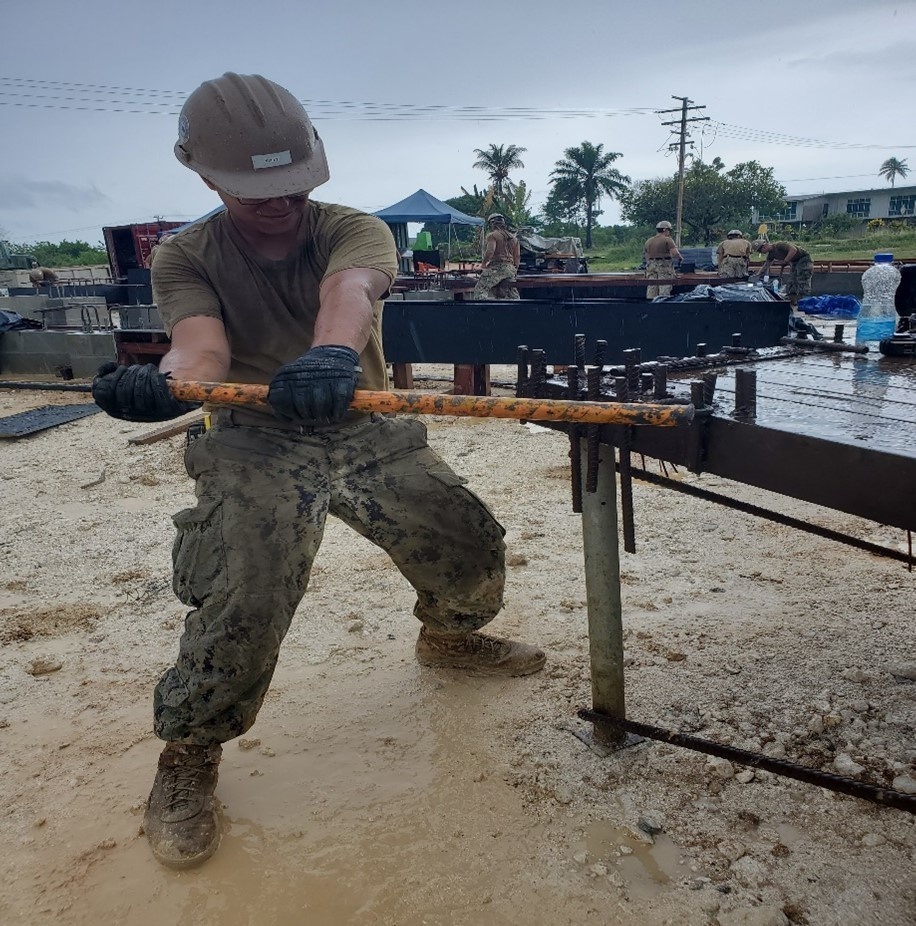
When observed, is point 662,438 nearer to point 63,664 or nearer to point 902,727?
point 902,727

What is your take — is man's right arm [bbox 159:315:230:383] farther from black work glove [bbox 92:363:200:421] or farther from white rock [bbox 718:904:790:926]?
white rock [bbox 718:904:790:926]

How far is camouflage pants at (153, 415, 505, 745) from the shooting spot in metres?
2.06

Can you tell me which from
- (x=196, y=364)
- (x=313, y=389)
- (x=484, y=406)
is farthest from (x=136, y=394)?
(x=484, y=406)

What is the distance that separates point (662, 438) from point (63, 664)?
2573 mm

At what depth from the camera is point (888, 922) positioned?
1.74 meters

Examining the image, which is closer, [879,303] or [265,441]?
[265,441]

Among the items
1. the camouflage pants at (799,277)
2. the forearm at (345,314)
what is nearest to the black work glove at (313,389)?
the forearm at (345,314)

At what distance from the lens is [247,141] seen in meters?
2.19

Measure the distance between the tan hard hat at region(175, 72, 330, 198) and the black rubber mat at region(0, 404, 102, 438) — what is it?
18.4 feet

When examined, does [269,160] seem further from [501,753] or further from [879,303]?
[879,303]

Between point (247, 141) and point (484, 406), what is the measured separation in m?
1.11

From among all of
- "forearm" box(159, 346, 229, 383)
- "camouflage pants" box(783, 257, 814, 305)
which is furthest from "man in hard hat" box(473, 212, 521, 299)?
"forearm" box(159, 346, 229, 383)

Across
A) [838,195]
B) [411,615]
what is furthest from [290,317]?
[838,195]

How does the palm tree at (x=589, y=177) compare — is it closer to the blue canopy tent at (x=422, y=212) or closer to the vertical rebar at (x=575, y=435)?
the blue canopy tent at (x=422, y=212)
